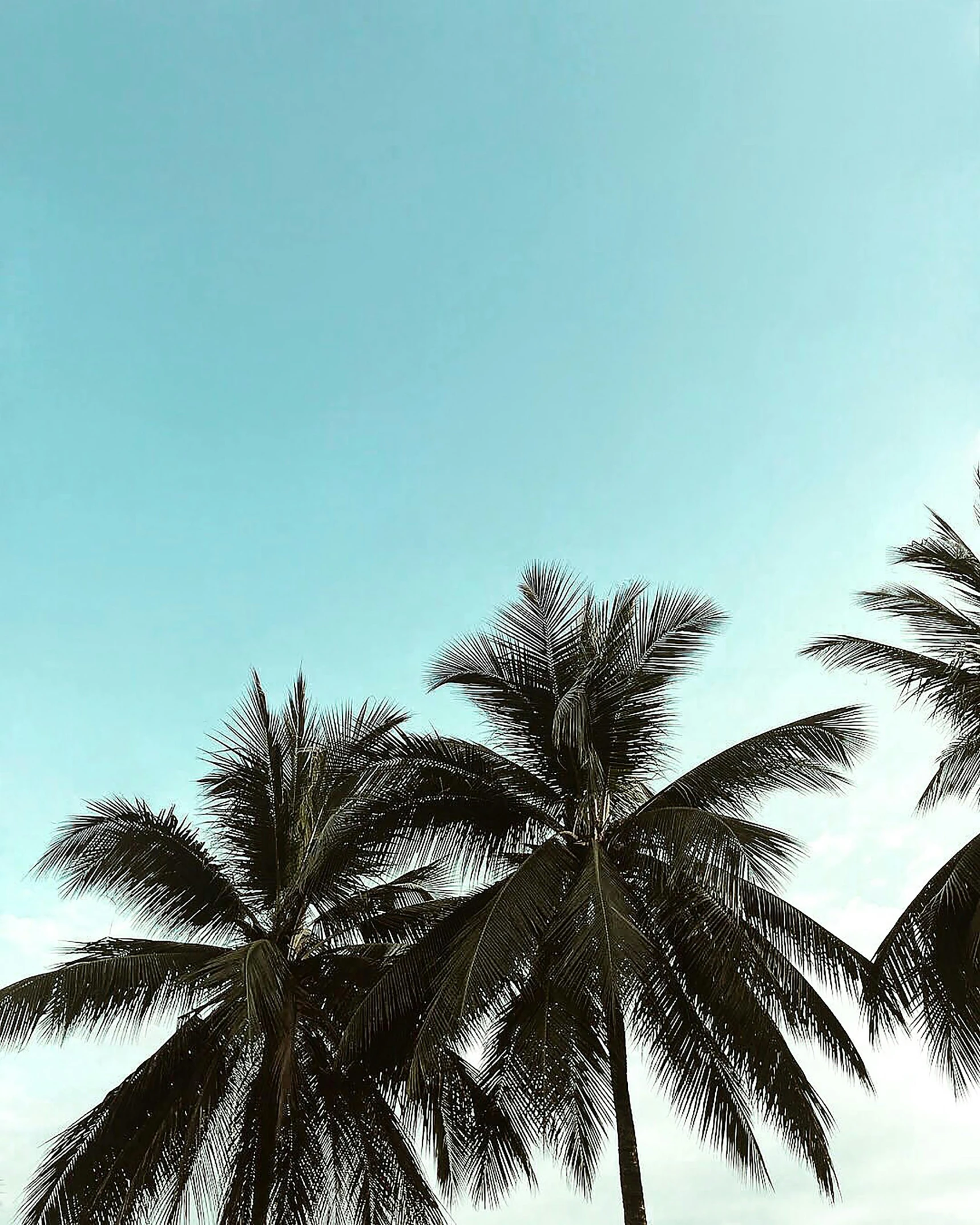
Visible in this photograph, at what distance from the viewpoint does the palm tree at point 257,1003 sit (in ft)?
46.6

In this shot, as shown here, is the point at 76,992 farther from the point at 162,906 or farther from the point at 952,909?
the point at 952,909

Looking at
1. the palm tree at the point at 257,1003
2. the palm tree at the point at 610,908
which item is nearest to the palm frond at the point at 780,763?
the palm tree at the point at 610,908

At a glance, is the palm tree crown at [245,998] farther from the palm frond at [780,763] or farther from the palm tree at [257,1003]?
the palm frond at [780,763]

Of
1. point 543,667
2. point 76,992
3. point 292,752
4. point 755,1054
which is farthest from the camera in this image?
point 292,752

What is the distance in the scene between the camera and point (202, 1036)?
14.8 m

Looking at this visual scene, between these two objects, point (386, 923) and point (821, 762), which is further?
point (386, 923)

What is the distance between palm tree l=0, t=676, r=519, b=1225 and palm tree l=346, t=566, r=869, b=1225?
1.13 metres

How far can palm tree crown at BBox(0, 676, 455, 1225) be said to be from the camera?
14211 mm

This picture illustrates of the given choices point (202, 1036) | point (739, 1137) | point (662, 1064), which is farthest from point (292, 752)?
point (739, 1137)

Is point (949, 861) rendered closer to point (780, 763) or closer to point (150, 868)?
point (780, 763)

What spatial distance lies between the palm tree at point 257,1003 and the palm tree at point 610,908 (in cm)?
113

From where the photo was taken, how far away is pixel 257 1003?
509 inches

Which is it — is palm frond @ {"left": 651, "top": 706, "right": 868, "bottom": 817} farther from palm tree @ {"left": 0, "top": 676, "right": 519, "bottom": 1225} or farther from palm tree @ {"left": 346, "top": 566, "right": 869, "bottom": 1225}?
palm tree @ {"left": 0, "top": 676, "right": 519, "bottom": 1225}

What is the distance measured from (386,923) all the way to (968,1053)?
7394mm
